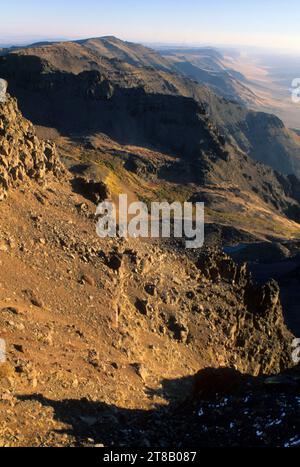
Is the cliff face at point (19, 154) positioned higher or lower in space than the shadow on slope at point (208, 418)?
higher

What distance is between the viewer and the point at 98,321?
20.1 m

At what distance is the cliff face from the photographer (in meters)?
21.8

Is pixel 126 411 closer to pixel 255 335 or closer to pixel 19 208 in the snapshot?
pixel 19 208

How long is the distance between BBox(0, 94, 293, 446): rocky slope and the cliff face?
0.35 ft

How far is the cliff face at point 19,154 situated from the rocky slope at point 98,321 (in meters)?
0.11

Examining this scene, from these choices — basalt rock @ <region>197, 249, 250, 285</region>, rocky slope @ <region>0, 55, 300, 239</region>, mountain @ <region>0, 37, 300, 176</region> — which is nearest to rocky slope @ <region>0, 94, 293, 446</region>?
basalt rock @ <region>197, 249, 250, 285</region>

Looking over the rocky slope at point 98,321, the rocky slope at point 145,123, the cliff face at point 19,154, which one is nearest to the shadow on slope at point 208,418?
the rocky slope at point 98,321

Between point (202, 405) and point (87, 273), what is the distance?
714 centimetres

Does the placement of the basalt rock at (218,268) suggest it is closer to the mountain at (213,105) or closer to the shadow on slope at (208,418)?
the shadow on slope at (208,418)

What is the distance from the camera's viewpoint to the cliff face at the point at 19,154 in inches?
857

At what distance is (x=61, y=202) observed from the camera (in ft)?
78.0

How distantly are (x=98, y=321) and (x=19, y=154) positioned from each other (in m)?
7.72

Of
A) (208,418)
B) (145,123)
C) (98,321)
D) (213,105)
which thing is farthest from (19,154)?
(213,105)

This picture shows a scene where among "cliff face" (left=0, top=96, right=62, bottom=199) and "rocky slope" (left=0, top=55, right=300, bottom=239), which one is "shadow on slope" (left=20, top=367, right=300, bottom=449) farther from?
"rocky slope" (left=0, top=55, right=300, bottom=239)
